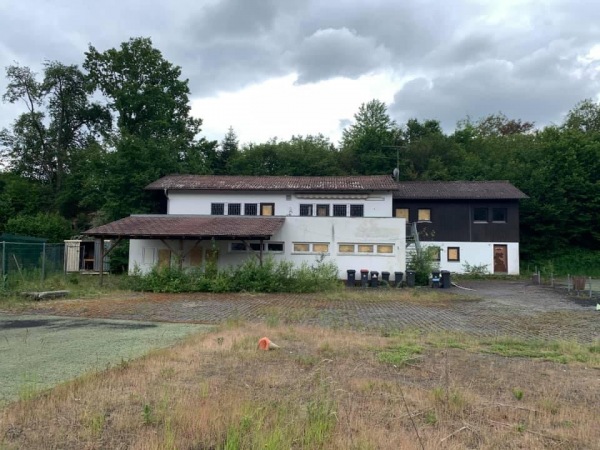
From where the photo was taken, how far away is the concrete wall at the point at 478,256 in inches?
1297

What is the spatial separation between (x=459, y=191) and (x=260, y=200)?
1493 cm

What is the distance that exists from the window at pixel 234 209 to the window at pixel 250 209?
0.40 metres

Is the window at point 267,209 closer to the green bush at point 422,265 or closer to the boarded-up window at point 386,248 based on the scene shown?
the boarded-up window at point 386,248

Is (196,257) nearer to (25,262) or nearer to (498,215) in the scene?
(25,262)

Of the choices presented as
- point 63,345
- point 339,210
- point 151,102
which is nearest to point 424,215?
point 339,210

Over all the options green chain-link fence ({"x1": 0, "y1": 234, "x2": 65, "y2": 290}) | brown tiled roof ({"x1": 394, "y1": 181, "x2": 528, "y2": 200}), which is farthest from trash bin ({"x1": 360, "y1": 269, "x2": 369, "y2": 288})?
green chain-link fence ({"x1": 0, "y1": 234, "x2": 65, "y2": 290})

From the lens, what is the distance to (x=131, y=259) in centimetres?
2636

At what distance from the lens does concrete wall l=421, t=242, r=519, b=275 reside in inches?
1297

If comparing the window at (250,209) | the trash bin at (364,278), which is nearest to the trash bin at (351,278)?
the trash bin at (364,278)

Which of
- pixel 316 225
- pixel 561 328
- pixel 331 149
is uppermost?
pixel 331 149

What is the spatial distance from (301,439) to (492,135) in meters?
57.8

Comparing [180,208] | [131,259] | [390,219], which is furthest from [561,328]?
[180,208]

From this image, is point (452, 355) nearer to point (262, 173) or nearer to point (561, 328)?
point (561, 328)

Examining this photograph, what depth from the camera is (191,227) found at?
80.6 ft
